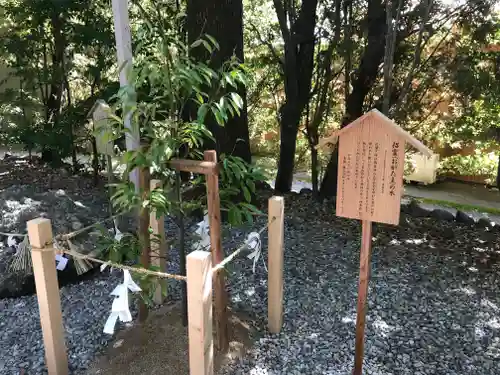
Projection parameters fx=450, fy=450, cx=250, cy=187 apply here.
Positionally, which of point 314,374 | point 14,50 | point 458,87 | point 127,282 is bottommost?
point 314,374

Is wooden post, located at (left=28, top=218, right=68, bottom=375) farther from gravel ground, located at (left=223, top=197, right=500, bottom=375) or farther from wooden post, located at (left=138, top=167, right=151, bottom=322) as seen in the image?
gravel ground, located at (left=223, top=197, right=500, bottom=375)

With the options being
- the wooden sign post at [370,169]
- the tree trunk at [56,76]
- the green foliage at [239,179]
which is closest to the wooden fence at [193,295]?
the green foliage at [239,179]

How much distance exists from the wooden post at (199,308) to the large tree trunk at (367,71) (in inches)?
123

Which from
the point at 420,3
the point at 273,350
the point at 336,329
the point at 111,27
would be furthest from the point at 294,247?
the point at 111,27

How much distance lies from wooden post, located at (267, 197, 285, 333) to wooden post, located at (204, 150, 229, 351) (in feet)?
1.06

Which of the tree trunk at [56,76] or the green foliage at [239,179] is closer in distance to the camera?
the green foliage at [239,179]

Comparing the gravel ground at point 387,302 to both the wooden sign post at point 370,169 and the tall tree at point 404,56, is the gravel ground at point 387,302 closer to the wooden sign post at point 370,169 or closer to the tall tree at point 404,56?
the wooden sign post at point 370,169

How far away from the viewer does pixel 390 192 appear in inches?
76.9

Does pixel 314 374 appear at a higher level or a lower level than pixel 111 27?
lower

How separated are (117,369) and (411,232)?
113 inches

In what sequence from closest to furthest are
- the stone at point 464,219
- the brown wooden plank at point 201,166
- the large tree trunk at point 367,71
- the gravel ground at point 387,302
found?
the brown wooden plank at point 201,166
the gravel ground at point 387,302
the large tree trunk at point 367,71
the stone at point 464,219

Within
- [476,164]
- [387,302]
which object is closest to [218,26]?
[387,302]

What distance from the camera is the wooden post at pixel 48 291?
2047 millimetres

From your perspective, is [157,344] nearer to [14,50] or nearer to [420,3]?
[420,3]
